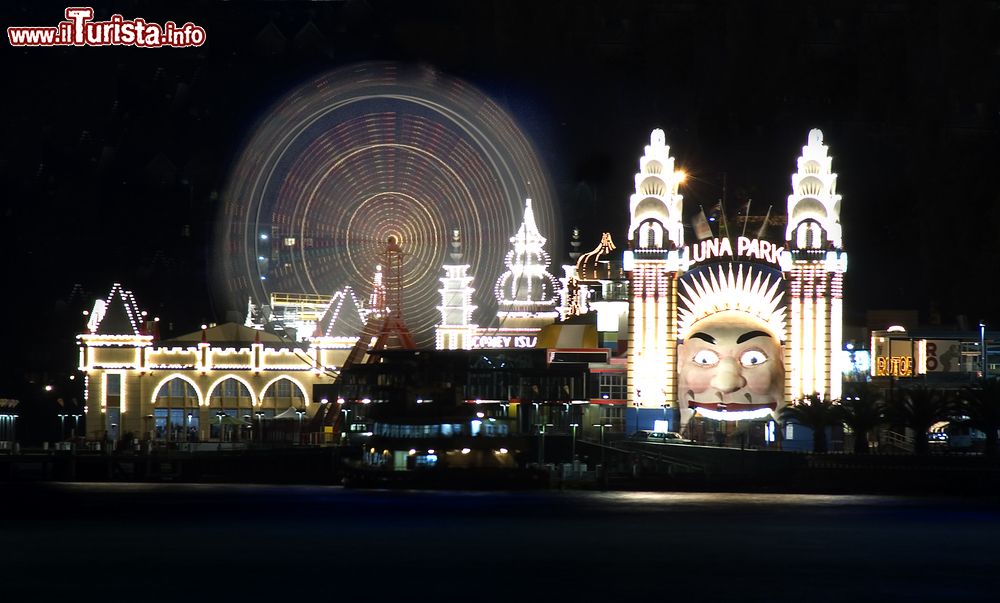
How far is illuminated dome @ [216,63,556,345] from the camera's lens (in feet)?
525

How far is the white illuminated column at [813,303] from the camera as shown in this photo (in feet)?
483

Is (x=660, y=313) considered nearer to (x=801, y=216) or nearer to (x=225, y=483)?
(x=801, y=216)

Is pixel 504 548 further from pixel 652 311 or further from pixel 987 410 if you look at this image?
pixel 987 410

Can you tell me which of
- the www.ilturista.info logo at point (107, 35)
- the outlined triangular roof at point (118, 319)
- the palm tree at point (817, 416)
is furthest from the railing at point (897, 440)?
the www.ilturista.info logo at point (107, 35)

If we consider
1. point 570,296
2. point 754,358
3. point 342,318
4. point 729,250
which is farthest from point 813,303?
point 342,318

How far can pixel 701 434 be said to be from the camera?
476ft

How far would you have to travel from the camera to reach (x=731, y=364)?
146 meters

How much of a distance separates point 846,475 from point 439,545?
48.0m

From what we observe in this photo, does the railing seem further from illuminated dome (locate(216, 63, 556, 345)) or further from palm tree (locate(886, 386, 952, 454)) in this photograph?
illuminated dome (locate(216, 63, 556, 345))

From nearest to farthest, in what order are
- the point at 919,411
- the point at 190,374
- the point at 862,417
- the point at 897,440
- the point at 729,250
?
the point at 919,411 < the point at 862,417 < the point at 729,250 < the point at 897,440 < the point at 190,374

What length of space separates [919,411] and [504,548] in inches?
1955

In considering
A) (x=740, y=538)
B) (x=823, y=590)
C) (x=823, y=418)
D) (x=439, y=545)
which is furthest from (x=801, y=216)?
(x=823, y=590)

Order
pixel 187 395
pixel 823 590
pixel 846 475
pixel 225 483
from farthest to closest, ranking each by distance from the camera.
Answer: pixel 187 395
pixel 225 483
pixel 846 475
pixel 823 590

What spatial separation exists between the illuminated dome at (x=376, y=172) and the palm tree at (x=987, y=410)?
45.0m
